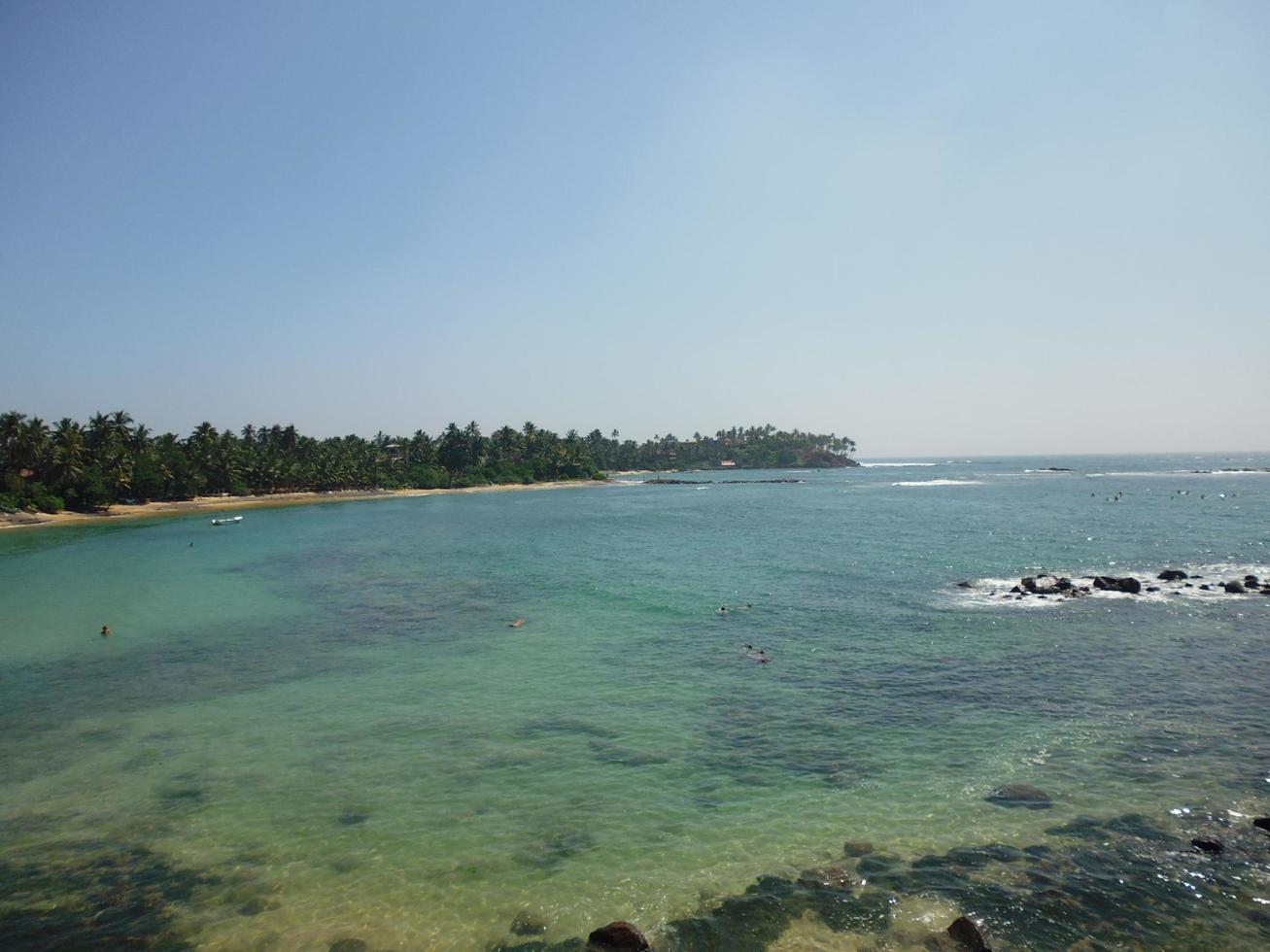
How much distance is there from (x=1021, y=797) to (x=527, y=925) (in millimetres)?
11418

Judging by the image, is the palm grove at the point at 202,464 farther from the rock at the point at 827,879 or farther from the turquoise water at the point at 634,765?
the rock at the point at 827,879

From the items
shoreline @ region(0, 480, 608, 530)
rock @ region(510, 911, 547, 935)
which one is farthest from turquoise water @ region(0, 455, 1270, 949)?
shoreline @ region(0, 480, 608, 530)

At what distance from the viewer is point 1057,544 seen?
2315 inches

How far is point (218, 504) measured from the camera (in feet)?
403

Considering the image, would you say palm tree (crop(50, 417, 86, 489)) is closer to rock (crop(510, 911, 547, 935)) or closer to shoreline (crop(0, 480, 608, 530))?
shoreline (crop(0, 480, 608, 530))

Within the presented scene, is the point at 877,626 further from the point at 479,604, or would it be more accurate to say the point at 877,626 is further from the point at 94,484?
the point at 94,484

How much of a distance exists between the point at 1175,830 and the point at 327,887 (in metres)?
16.9

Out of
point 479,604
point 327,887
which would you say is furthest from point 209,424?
point 327,887

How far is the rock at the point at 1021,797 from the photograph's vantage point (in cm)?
1491

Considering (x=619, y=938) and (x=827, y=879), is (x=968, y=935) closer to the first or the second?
(x=827, y=879)

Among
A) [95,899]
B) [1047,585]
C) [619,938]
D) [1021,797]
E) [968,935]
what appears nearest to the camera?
[968,935]

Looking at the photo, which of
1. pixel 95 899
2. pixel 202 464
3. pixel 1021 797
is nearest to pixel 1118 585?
pixel 1021 797

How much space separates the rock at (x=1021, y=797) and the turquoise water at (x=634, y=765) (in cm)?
40

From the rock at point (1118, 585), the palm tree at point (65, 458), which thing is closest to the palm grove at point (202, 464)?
the palm tree at point (65, 458)
